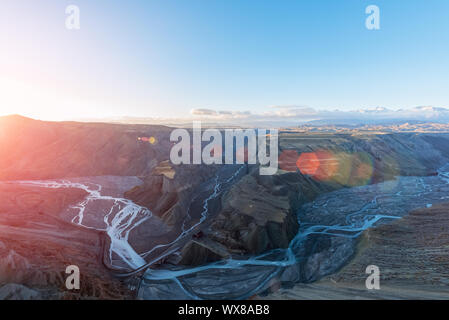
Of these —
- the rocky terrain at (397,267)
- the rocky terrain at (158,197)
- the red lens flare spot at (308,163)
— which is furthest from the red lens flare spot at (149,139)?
the rocky terrain at (397,267)

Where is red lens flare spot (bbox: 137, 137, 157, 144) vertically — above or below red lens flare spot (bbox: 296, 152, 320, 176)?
above

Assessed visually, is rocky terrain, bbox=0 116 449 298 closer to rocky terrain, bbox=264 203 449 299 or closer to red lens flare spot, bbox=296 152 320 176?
red lens flare spot, bbox=296 152 320 176

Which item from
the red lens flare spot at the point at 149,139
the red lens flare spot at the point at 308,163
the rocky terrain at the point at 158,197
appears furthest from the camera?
the red lens flare spot at the point at 149,139

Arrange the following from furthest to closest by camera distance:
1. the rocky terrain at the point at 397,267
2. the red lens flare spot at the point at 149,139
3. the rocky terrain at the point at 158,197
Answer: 1. the red lens flare spot at the point at 149,139
2. the rocky terrain at the point at 158,197
3. the rocky terrain at the point at 397,267

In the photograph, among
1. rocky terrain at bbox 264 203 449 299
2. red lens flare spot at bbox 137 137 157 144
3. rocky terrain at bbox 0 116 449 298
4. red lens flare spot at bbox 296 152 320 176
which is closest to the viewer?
rocky terrain at bbox 264 203 449 299

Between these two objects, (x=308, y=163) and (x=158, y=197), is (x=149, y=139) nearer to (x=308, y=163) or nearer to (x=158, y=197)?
(x=158, y=197)

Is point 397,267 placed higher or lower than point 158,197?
lower

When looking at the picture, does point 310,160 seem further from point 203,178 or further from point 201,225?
point 201,225

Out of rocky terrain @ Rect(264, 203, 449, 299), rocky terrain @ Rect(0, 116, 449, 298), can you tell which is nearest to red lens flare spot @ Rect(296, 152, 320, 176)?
rocky terrain @ Rect(0, 116, 449, 298)

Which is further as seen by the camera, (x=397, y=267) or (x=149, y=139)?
(x=149, y=139)

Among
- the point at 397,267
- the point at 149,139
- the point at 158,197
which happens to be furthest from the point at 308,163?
the point at 149,139

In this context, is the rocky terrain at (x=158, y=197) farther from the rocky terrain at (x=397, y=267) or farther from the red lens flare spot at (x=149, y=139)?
the rocky terrain at (x=397, y=267)
